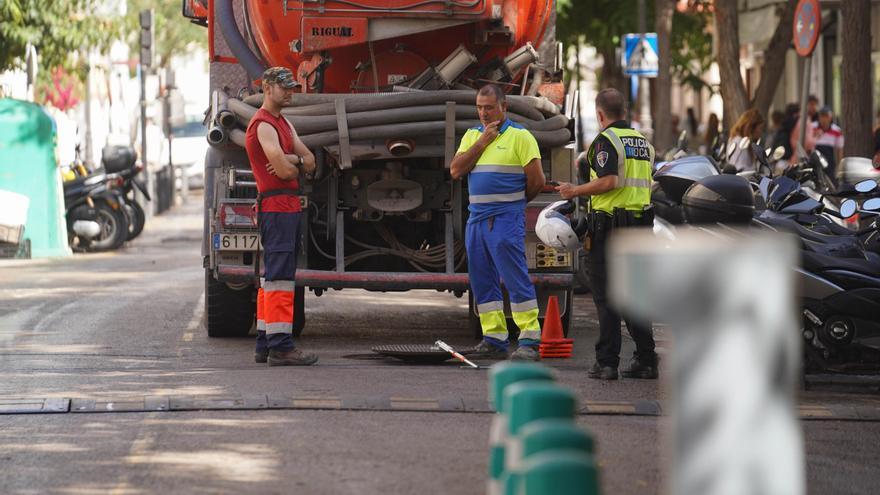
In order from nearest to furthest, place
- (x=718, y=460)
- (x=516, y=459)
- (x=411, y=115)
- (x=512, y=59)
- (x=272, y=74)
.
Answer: (x=718, y=460), (x=516, y=459), (x=272, y=74), (x=411, y=115), (x=512, y=59)

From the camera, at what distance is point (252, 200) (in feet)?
39.0

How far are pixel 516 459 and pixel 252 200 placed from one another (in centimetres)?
748

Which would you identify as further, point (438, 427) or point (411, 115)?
point (411, 115)

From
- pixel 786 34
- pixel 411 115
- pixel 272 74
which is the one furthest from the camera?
pixel 786 34

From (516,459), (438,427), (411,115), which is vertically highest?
(411,115)

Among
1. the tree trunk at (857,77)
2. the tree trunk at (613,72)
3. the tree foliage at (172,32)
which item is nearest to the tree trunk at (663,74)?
the tree trunk at (613,72)

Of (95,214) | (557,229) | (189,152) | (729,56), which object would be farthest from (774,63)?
(189,152)

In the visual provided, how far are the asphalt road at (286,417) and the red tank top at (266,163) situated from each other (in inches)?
39.2

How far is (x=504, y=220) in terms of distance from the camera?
11.0 metres

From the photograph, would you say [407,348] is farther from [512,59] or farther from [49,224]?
[49,224]

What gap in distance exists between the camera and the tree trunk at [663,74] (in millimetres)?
28844

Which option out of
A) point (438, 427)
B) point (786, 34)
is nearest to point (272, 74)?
point (438, 427)

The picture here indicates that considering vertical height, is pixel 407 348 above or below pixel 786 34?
below

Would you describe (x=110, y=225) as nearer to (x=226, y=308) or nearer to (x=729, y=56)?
(x=729, y=56)
